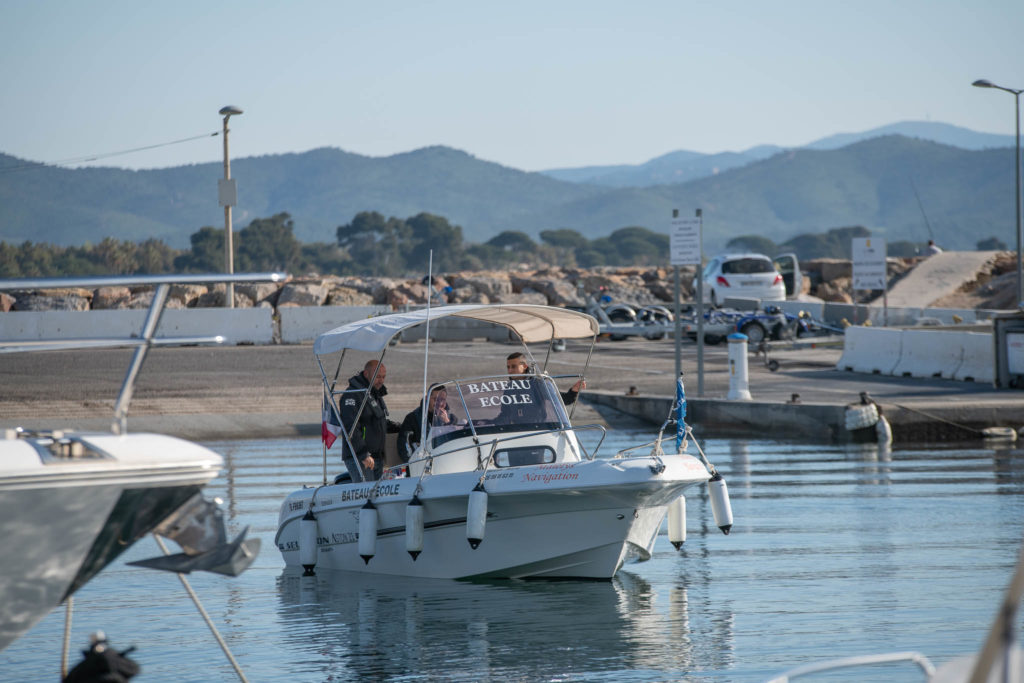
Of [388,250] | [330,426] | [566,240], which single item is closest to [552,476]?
[330,426]

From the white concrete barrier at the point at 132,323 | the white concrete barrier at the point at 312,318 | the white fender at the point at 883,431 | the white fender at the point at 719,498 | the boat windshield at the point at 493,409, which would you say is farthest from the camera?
the white concrete barrier at the point at 312,318

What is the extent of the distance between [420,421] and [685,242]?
33.4 feet

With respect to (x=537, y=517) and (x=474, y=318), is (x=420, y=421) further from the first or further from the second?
(x=537, y=517)

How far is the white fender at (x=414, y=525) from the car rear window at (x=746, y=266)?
34.3 meters

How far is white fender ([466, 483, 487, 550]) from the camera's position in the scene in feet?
33.8

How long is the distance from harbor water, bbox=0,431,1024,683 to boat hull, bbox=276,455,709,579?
7.9 inches

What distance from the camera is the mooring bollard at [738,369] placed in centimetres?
2250

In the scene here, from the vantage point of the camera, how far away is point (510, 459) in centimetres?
1130

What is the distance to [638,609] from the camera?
10086 millimetres

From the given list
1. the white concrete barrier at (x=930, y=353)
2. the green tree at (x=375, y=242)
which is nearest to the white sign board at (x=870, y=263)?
the white concrete barrier at (x=930, y=353)

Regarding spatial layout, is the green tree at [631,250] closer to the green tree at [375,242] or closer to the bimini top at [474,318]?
the green tree at [375,242]

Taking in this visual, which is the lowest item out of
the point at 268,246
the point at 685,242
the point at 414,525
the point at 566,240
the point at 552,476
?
the point at 414,525

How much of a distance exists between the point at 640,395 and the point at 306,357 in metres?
11.5

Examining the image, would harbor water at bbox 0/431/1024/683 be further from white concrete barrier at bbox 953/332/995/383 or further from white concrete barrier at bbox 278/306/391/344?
white concrete barrier at bbox 278/306/391/344
